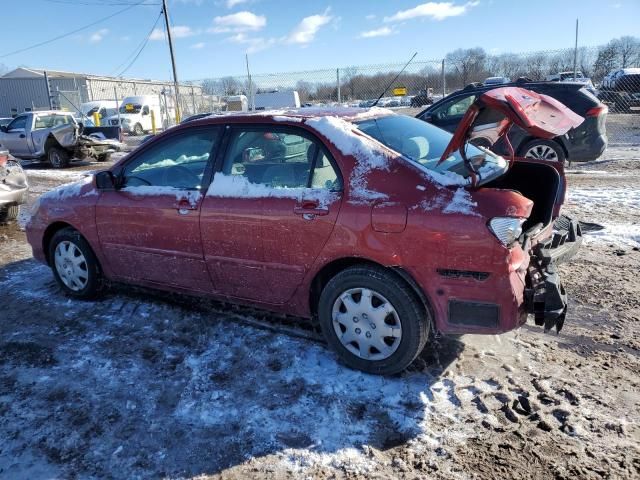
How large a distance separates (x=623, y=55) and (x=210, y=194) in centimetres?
3071

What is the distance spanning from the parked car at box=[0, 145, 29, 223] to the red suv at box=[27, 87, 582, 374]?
3834 millimetres

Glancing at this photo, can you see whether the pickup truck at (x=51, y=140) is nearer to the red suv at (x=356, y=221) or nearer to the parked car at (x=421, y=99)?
the red suv at (x=356, y=221)

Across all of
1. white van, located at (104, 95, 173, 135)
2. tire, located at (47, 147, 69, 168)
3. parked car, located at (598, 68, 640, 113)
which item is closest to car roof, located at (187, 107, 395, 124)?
tire, located at (47, 147, 69, 168)

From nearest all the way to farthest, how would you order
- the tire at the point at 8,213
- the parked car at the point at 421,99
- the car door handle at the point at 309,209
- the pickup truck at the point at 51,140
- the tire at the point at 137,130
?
1. the car door handle at the point at 309,209
2. the tire at the point at 8,213
3. the pickup truck at the point at 51,140
4. the parked car at the point at 421,99
5. the tire at the point at 137,130

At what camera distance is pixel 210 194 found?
3611 mm

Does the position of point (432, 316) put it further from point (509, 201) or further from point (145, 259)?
point (145, 259)

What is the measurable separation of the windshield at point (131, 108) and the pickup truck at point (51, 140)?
14698 millimetres

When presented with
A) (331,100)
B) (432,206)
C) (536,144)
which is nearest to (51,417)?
(432,206)

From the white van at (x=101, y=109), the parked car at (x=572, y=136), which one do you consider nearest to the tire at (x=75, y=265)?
the parked car at (x=572, y=136)

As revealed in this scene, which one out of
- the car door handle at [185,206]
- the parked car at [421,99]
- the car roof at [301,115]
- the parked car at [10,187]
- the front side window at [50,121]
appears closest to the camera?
the car roof at [301,115]

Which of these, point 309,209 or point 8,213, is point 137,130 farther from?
point 309,209

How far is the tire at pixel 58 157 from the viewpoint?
1409cm

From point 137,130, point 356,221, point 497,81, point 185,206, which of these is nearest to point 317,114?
point 356,221

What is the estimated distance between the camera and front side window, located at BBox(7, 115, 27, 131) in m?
14.4
